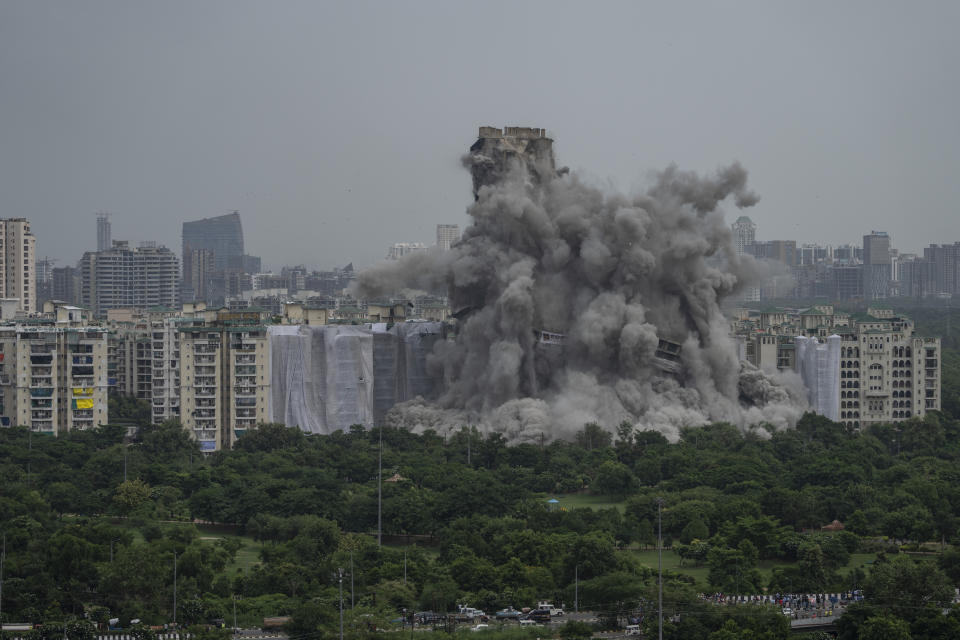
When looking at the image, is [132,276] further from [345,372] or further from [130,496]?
[130,496]

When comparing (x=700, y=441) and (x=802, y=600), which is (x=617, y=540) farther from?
(x=700, y=441)

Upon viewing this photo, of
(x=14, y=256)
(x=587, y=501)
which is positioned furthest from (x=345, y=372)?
(x=14, y=256)

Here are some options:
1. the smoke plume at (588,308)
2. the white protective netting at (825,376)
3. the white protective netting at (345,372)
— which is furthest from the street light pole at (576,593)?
the white protective netting at (825,376)

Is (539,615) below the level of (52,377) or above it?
below

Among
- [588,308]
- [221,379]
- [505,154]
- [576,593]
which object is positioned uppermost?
[505,154]

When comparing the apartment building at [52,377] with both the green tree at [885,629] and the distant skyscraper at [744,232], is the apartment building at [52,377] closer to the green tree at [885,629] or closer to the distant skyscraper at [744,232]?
the green tree at [885,629]

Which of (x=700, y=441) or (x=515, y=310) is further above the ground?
(x=515, y=310)

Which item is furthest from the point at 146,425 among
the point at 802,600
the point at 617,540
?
the point at 802,600
